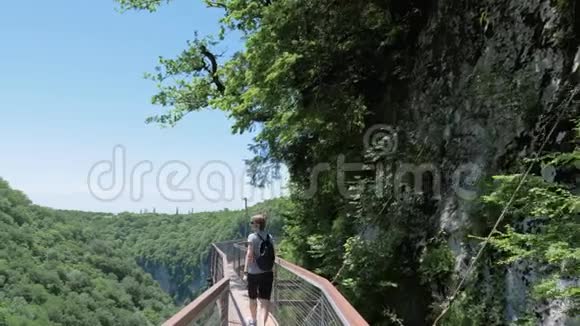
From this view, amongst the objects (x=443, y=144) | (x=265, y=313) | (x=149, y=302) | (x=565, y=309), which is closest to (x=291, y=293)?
(x=265, y=313)

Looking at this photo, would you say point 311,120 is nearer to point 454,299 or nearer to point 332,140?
point 332,140

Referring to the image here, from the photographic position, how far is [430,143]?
29.8 ft

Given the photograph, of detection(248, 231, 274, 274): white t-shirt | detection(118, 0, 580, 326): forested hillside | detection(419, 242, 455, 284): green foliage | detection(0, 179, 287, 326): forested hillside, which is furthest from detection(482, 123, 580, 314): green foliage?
detection(0, 179, 287, 326): forested hillside

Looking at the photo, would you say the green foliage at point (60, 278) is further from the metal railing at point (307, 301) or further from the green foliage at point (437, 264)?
the green foliage at point (437, 264)

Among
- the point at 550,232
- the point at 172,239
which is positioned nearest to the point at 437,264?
the point at 550,232

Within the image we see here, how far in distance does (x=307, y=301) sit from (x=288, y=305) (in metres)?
1.91

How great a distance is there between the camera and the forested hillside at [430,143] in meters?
5.83

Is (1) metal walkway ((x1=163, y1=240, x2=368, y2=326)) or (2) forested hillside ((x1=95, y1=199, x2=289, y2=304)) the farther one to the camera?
(2) forested hillside ((x1=95, y1=199, x2=289, y2=304))

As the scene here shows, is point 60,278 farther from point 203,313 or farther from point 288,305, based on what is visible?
point 203,313

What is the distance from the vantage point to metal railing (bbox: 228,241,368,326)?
3.62m

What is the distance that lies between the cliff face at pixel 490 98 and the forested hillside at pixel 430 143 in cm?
3

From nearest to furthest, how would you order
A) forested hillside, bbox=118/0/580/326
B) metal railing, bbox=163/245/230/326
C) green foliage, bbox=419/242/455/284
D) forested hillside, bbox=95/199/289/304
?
metal railing, bbox=163/245/230/326 → forested hillside, bbox=118/0/580/326 → green foliage, bbox=419/242/455/284 → forested hillside, bbox=95/199/289/304

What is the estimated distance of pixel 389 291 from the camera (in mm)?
9281

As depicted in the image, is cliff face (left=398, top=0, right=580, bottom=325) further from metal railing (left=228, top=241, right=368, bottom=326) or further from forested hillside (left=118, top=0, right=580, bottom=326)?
metal railing (left=228, top=241, right=368, bottom=326)
